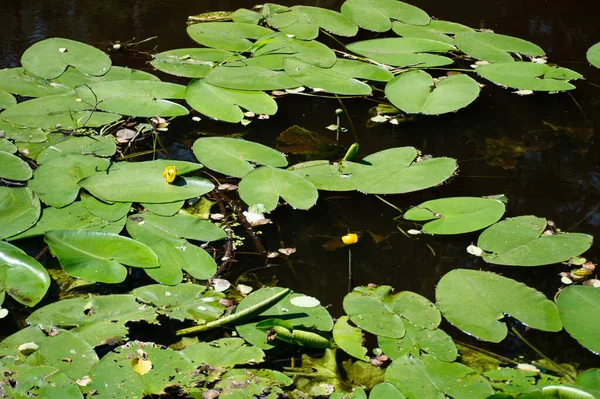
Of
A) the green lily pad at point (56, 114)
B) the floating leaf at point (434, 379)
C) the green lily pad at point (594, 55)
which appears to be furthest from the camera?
the green lily pad at point (594, 55)

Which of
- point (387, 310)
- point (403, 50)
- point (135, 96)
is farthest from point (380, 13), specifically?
point (387, 310)

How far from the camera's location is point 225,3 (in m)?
3.35

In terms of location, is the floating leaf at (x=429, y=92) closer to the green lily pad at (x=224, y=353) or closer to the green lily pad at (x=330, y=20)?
the green lily pad at (x=330, y=20)

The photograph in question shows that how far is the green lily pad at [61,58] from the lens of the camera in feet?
8.55

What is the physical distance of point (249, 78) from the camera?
2.60 metres

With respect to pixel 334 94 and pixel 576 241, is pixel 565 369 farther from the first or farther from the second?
pixel 334 94

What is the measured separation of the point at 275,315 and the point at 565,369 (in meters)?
0.70

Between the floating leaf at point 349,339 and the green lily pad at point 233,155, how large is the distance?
0.65 metres

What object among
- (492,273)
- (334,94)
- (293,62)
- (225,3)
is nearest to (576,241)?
(492,273)

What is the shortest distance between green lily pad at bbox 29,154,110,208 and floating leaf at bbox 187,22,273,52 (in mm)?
934

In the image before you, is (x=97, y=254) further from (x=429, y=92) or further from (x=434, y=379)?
(x=429, y=92)

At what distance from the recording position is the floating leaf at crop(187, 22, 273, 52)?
2.87 m

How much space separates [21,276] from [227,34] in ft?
5.18

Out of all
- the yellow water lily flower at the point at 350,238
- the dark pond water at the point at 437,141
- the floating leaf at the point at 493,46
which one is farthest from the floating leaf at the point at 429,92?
the yellow water lily flower at the point at 350,238
